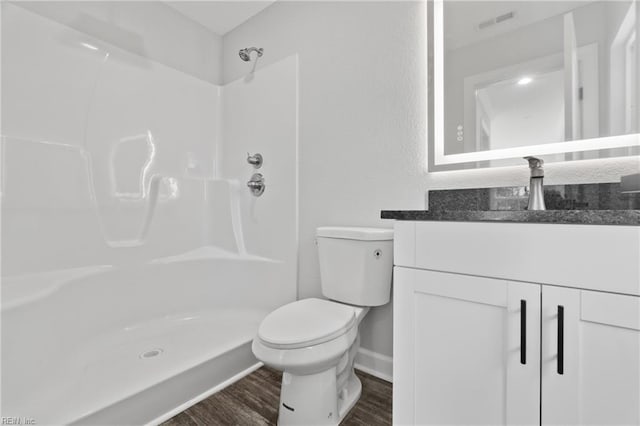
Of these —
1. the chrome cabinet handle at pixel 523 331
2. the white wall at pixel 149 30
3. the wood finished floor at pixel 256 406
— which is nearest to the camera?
the chrome cabinet handle at pixel 523 331

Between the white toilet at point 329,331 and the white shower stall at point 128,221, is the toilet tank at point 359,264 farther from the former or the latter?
the white shower stall at point 128,221

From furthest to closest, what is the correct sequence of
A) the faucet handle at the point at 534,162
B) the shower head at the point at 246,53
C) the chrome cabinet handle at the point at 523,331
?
the shower head at the point at 246,53 → the faucet handle at the point at 534,162 → the chrome cabinet handle at the point at 523,331

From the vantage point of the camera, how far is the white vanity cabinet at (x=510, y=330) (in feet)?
2.09

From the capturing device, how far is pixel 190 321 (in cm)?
201

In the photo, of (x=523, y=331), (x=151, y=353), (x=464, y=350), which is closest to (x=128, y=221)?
(x=151, y=353)

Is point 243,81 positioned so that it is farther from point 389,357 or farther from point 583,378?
point 583,378

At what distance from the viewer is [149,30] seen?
2023 mm

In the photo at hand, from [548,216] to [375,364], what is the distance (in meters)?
1.24

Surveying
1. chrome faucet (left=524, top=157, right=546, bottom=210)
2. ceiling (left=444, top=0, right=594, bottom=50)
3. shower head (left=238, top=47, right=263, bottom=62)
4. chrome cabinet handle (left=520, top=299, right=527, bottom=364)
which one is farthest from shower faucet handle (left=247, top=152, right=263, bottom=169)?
chrome cabinet handle (left=520, top=299, right=527, bottom=364)

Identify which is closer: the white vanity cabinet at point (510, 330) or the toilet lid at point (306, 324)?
the white vanity cabinet at point (510, 330)

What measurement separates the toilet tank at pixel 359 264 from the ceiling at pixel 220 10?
1750mm

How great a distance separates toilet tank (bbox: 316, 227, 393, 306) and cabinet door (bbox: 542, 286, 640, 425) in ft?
2.36

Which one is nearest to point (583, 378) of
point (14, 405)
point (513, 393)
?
point (513, 393)

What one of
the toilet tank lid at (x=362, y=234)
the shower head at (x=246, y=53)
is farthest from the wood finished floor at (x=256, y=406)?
the shower head at (x=246, y=53)
